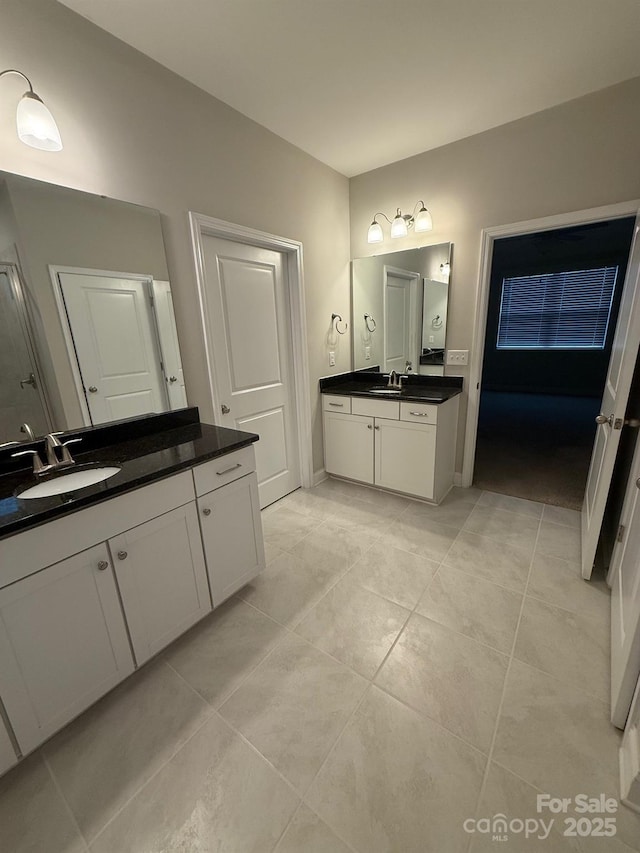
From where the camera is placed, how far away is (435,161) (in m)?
2.52

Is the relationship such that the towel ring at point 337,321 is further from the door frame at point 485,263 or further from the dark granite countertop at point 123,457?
the dark granite countertop at point 123,457

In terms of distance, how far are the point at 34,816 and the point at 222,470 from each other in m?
1.17

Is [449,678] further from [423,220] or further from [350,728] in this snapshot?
[423,220]

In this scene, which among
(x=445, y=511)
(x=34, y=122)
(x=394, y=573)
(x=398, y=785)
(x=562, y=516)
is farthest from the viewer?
(x=445, y=511)

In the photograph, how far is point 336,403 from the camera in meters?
2.91

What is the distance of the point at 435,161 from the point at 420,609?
3006mm

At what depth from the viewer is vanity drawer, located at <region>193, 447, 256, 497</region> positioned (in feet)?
4.85

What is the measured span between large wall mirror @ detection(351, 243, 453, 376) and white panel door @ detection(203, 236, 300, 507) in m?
0.84

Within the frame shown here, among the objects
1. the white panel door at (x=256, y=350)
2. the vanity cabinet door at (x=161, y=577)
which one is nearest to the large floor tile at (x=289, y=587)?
the vanity cabinet door at (x=161, y=577)

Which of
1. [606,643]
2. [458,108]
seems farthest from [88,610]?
[458,108]

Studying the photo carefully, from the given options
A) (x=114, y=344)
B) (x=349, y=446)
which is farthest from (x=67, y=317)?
(x=349, y=446)

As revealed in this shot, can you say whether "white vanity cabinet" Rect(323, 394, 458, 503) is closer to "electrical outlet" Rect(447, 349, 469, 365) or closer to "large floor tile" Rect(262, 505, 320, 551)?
"electrical outlet" Rect(447, 349, 469, 365)

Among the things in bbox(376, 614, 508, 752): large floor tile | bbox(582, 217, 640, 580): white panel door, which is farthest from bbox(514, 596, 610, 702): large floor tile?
bbox(582, 217, 640, 580): white panel door

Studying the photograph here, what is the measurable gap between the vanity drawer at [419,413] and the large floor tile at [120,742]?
6.52 feet
